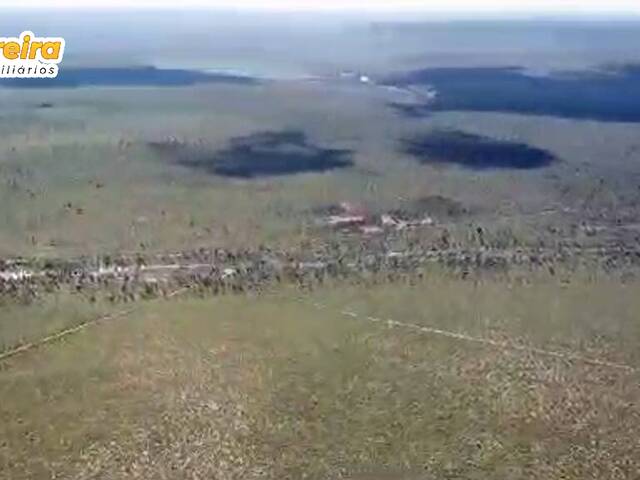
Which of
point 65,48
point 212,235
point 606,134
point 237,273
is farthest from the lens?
point 65,48

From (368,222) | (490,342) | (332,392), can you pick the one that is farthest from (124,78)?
(332,392)

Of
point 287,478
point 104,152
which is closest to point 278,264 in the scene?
point 287,478

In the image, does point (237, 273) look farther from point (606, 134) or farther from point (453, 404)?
point (606, 134)

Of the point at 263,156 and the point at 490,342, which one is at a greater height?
the point at 263,156

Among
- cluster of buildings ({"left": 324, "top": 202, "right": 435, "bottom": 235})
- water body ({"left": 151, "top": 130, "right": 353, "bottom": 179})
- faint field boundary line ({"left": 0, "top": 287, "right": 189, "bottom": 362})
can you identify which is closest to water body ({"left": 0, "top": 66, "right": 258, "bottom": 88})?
water body ({"left": 151, "top": 130, "right": 353, "bottom": 179})

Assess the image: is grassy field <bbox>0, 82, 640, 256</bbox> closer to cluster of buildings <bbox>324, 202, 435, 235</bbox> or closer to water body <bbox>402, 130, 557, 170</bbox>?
water body <bbox>402, 130, 557, 170</bbox>

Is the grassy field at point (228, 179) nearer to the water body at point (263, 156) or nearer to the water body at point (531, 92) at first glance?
the water body at point (263, 156)

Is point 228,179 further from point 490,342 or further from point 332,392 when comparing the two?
point 332,392
